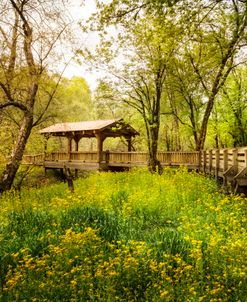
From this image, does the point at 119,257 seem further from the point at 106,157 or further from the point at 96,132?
the point at 106,157

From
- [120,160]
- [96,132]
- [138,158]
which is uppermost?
[96,132]

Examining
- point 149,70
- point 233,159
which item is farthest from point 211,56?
point 233,159

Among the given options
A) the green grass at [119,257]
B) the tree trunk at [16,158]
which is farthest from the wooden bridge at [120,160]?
the green grass at [119,257]

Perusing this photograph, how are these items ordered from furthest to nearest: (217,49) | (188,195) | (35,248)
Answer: (217,49)
(188,195)
(35,248)

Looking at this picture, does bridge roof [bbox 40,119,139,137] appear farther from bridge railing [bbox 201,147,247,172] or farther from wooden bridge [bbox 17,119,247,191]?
bridge railing [bbox 201,147,247,172]

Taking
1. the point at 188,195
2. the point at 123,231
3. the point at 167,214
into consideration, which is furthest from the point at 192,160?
the point at 123,231

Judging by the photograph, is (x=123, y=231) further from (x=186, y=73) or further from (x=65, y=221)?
(x=186, y=73)

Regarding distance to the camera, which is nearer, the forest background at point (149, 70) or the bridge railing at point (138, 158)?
the forest background at point (149, 70)

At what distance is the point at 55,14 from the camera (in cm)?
1283

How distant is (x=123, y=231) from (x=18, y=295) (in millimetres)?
3248

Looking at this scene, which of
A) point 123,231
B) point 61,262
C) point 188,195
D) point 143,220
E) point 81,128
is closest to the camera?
point 61,262

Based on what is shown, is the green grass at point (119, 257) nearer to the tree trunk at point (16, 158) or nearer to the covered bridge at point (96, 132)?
the tree trunk at point (16, 158)

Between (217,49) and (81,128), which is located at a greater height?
(217,49)

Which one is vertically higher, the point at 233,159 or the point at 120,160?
the point at 233,159
